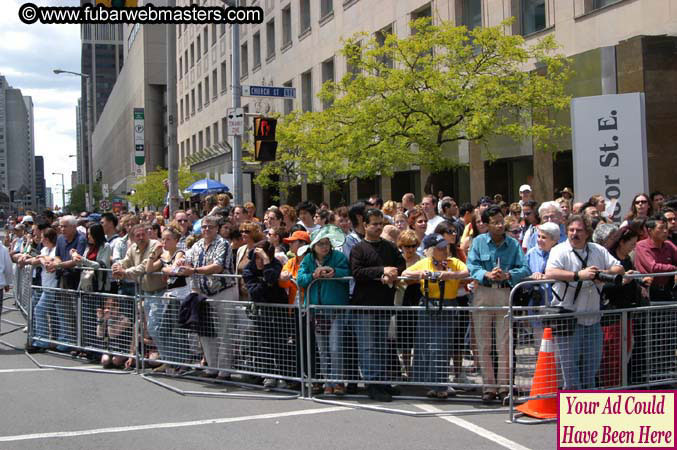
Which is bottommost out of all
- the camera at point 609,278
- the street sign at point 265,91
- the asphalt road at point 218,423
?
the asphalt road at point 218,423

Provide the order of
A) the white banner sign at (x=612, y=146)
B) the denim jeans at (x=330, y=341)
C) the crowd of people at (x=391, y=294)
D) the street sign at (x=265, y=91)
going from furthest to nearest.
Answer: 1. the street sign at (x=265, y=91)
2. the white banner sign at (x=612, y=146)
3. the denim jeans at (x=330, y=341)
4. the crowd of people at (x=391, y=294)

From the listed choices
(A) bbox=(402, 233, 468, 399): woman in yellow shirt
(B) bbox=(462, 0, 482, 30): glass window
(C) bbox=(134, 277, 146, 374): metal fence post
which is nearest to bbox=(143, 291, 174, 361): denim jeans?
(C) bbox=(134, 277, 146, 374): metal fence post

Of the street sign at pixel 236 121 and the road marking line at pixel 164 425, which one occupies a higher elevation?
the street sign at pixel 236 121

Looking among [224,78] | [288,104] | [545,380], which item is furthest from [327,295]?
[224,78]

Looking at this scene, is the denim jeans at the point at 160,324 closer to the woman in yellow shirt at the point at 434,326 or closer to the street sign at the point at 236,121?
the woman in yellow shirt at the point at 434,326

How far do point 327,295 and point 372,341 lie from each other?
27.0 inches

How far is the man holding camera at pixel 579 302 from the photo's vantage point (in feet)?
22.4

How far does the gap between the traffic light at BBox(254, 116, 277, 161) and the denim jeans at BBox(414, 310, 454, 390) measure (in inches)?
316

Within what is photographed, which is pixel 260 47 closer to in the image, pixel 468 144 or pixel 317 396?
pixel 468 144

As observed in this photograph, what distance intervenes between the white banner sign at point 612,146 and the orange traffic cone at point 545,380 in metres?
6.19

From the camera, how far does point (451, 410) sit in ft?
A: 23.2

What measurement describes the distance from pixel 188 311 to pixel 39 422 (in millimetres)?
2091

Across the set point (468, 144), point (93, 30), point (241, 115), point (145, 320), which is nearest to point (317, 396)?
point (145, 320)

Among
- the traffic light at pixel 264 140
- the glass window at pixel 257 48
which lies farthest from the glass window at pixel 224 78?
the traffic light at pixel 264 140
